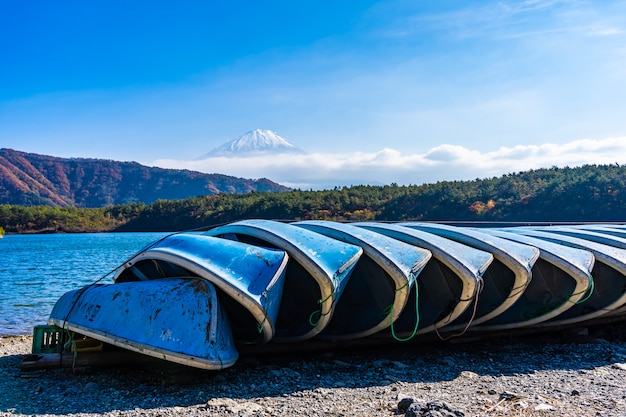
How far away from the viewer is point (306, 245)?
577 cm

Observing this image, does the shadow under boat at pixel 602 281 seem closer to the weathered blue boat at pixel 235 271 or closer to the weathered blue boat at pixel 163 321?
the weathered blue boat at pixel 235 271

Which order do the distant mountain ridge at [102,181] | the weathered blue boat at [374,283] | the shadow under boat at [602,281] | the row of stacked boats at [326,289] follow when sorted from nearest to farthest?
the row of stacked boats at [326,289] → the weathered blue boat at [374,283] → the shadow under boat at [602,281] → the distant mountain ridge at [102,181]

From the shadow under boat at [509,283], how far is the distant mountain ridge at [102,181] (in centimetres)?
17106

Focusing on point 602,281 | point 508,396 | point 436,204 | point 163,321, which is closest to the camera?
point 508,396

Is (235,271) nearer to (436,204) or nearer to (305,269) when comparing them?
(305,269)

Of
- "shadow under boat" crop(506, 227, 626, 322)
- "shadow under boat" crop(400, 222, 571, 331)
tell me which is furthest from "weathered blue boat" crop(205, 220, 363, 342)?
"shadow under boat" crop(506, 227, 626, 322)

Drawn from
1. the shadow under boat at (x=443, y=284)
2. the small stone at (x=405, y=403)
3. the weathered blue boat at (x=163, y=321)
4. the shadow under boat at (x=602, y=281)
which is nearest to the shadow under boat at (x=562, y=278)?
the shadow under boat at (x=602, y=281)

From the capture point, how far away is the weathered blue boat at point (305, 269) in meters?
5.39

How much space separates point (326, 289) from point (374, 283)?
4.41 ft

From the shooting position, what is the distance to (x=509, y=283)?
6.77m

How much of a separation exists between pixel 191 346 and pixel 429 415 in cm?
217

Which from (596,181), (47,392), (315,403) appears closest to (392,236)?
(315,403)

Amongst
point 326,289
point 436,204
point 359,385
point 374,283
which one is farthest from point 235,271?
point 436,204

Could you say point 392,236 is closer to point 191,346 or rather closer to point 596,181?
point 191,346
